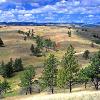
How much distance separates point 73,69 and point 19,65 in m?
64.4

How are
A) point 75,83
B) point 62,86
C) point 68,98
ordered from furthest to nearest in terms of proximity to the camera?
point 75,83
point 62,86
point 68,98

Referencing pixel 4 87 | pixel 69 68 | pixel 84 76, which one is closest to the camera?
pixel 84 76

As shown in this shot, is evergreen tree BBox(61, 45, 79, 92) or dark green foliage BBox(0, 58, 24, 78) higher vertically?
evergreen tree BBox(61, 45, 79, 92)

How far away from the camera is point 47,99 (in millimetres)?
72375

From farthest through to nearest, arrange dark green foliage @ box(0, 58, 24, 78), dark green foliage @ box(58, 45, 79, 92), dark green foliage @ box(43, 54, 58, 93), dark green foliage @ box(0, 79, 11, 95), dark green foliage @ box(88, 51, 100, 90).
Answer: dark green foliage @ box(0, 58, 24, 78), dark green foliage @ box(0, 79, 11, 95), dark green foliage @ box(43, 54, 58, 93), dark green foliage @ box(58, 45, 79, 92), dark green foliage @ box(88, 51, 100, 90)

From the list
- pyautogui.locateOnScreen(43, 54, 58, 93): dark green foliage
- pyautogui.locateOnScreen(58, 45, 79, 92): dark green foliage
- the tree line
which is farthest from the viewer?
pyautogui.locateOnScreen(43, 54, 58, 93): dark green foliage

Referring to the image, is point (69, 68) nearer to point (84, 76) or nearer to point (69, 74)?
point (69, 74)

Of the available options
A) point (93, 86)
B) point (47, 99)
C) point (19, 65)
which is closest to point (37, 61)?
point (19, 65)

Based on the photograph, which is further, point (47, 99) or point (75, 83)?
point (75, 83)

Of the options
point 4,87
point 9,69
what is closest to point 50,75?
point 4,87

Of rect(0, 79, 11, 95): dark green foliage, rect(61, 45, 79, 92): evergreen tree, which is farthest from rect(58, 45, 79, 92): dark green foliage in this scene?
rect(0, 79, 11, 95): dark green foliage

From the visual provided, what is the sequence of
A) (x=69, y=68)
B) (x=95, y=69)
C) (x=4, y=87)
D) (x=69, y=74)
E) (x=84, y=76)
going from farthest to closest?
1. (x=4, y=87)
2. (x=69, y=68)
3. (x=69, y=74)
4. (x=84, y=76)
5. (x=95, y=69)

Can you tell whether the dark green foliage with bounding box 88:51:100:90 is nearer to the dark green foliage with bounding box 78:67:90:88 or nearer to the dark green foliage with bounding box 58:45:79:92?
the dark green foliage with bounding box 78:67:90:88

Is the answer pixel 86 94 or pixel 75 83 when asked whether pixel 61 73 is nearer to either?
pixel 75 83
